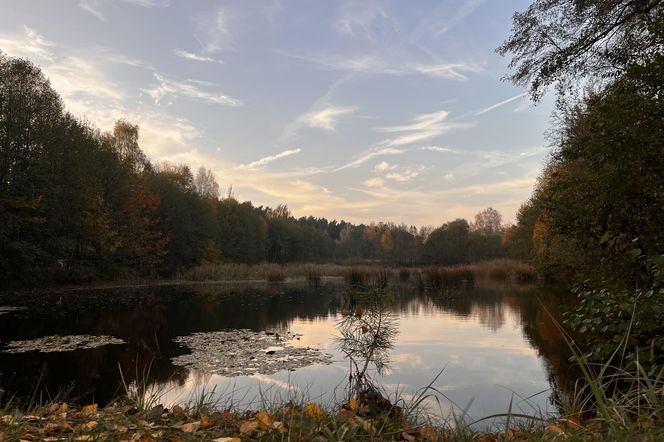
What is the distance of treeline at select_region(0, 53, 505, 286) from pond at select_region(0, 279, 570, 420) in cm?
432

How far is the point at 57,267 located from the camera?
28422mm

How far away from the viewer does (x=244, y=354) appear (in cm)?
1136

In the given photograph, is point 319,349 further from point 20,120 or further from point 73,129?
point 73,129

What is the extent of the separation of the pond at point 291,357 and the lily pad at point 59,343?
Result: 9 centimetres

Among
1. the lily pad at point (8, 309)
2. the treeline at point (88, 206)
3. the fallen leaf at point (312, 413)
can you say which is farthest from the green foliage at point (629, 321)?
the treeline at point (88, 206)

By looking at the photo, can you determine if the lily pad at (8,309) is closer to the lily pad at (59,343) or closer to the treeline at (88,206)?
the treeline at (88,206)

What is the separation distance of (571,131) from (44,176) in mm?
26663

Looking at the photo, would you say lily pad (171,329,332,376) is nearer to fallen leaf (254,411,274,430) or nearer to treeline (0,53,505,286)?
fallen leaf (254,411,274,430)

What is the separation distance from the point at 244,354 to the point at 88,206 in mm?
25142

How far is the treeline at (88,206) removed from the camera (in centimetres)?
2391

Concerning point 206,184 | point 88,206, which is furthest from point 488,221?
point 88,206

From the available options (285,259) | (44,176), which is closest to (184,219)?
(44,176)

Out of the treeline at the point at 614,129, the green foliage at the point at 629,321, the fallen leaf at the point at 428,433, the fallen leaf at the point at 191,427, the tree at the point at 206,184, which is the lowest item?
the fallen leaf at the point at 428,433

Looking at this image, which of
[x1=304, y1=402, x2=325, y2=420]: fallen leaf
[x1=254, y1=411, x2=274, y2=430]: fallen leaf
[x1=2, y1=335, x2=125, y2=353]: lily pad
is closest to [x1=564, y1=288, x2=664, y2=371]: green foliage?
[x1=304, y1=402, x2=325, y2=420]: fallen leaf
